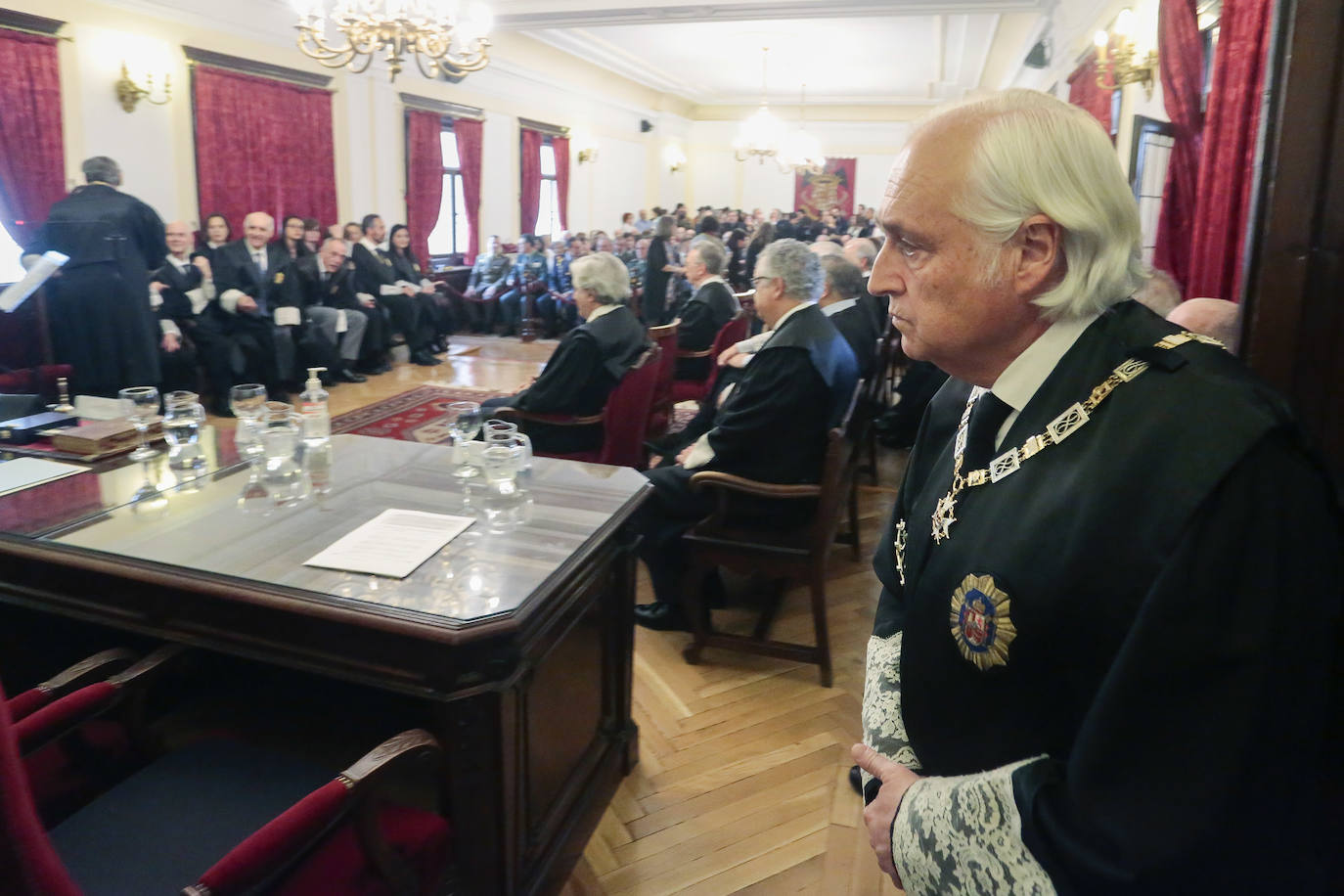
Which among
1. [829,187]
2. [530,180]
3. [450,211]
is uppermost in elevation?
[829,187]

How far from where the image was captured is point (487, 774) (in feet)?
4.92

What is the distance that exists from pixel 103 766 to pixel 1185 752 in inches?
66.2

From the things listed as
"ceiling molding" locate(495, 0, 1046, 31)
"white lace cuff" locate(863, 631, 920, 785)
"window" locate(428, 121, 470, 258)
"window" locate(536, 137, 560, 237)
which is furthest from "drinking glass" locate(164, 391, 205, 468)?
"window" locate(536, 137, 560, 237)

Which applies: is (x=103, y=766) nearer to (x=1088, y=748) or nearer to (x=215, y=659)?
(x=215, y=659)

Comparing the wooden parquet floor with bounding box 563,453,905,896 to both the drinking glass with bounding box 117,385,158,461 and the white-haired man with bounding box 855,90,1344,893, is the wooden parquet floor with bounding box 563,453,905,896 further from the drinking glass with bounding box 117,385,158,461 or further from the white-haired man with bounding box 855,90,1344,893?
the drinking glass with bounding box 117,385,158,461

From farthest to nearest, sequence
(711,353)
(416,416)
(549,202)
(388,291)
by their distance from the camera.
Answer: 1. (549,202)
2. (388,291)
3. (416,416)
4. (711,353)

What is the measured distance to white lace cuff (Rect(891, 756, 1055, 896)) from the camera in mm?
824

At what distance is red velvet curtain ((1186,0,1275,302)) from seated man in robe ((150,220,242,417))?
5842mm

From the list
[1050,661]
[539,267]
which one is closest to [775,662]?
[1050,661]

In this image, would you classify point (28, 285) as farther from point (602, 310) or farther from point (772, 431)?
point (772, 431)

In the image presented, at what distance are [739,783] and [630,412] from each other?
5.24ft

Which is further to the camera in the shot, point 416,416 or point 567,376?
point 416,416

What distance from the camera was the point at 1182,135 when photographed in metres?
3.57

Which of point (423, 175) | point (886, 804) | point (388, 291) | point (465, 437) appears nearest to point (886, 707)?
point (886, 804)
